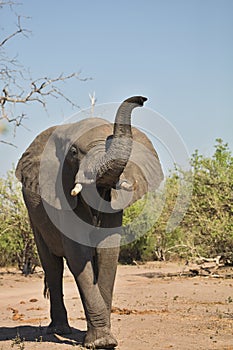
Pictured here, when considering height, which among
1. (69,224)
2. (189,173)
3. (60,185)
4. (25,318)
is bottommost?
(25,318)

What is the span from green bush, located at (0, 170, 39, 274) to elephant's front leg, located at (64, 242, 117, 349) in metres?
15.2

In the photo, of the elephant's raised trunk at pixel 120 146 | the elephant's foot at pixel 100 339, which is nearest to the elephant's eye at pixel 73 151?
the elephant's raised trunk at pixel 120 146

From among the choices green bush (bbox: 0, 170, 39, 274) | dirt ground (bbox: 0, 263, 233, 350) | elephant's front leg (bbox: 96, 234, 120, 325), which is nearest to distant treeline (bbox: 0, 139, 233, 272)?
green bush (bbox: 0, 170, 39, 274)

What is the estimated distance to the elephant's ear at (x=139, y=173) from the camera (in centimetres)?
756

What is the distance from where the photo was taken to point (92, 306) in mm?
7434

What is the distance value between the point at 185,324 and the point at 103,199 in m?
3.23

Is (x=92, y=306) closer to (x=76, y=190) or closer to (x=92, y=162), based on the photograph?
(x=76, y=190)

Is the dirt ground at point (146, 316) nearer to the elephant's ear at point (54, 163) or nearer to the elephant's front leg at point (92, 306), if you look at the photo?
the elephant's front leg at point (92, 306)

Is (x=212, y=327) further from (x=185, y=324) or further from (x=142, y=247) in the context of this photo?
(x=142, y=247)

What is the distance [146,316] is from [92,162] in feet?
14.8

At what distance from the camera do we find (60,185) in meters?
8.07

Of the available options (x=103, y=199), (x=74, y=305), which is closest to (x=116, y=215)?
(x=103, y=199)

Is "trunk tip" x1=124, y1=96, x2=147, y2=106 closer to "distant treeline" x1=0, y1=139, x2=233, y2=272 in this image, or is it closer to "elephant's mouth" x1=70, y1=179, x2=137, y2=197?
"elephant's mouth" x1=70, y1=179, x2=137, y2=197

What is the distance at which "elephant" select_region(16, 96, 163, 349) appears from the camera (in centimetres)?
674
